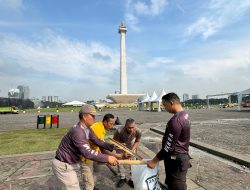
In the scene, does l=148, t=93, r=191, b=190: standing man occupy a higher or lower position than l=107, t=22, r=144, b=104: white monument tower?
lower

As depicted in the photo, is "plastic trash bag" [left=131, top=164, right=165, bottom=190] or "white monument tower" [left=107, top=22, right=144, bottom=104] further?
"white monument tower" [left=107, top=22, right=144, bottom=104]

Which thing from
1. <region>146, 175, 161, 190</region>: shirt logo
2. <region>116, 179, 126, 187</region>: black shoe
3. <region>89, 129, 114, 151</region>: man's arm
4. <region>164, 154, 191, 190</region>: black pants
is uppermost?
<region>89, 129, 114, 151</region>: man's arm

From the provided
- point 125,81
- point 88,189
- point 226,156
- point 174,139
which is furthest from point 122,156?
point 125,81

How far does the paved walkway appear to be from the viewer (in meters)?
5.30

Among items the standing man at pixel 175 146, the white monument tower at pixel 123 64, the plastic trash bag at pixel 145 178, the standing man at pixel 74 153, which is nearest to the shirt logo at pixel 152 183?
the plastic trash bag at pixel 145 178

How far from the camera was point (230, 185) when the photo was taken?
507cm

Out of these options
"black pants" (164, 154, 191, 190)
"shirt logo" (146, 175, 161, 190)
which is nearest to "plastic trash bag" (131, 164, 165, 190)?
"shirt logo" (146, 175, 161, 190)

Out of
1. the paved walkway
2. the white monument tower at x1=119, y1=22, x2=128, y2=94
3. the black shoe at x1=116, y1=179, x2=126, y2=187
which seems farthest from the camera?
the white monument tower at x1=119, y1=22, x2=128, y2=94

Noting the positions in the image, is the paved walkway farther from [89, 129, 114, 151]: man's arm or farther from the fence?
the fence

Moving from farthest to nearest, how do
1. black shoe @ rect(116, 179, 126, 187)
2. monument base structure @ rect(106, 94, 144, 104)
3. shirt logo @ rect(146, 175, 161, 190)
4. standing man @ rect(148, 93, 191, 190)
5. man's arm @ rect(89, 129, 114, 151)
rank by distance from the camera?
monument base structure @ rect(106, 94, 144, 104), black shoe @ rect(116, 179, 126, 187), man's arm @ rect(89, 129, 114, 151), shirt logo @ rect(146, 175, 161, 190), standing man @ rect(148, 93, 191, 190)

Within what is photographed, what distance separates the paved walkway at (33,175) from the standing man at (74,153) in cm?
167

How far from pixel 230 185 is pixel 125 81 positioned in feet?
246

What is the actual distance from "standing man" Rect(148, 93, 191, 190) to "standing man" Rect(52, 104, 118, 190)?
2.37 feet

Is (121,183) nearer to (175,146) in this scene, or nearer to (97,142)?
(97,142)
